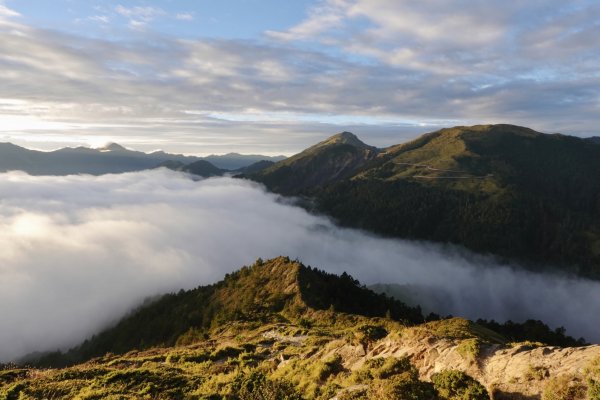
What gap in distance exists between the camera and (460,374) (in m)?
22.3

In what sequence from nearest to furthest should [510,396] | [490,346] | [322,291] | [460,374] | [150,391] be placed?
[510,396], [460,374], [490,346], [150,391], [322,291]

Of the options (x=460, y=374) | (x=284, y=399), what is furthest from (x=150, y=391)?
(x=460, y=374)

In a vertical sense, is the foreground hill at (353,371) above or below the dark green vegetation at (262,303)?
above

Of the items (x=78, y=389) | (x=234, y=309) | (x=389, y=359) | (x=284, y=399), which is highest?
(x=389, y=359)

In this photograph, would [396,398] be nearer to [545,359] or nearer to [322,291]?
[545,359]

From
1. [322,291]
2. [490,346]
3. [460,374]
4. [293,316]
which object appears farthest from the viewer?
[322,291]

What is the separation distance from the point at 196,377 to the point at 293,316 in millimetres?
46291

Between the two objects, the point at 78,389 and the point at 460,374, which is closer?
the point at 460,374

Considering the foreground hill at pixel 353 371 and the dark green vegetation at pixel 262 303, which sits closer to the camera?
the foreground hill at pixel 353 371

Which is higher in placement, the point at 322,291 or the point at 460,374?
the point at 460,374

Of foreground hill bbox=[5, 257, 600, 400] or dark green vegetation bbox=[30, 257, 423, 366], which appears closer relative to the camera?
foreground hill bbox=[5, 257, 600, 400]

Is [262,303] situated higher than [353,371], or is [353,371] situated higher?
[353,371]

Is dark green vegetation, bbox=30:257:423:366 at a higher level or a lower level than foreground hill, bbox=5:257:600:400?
lower

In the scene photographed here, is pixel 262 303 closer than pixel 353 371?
No
